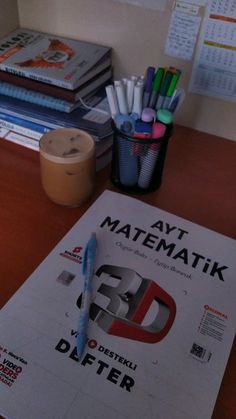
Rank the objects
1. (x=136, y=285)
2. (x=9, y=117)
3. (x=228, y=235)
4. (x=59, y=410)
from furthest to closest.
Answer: (x=9, y=117) < (x=228, y=235) < (x=136, y=285) < (x=59, y=410)

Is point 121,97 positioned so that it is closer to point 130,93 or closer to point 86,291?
point 130,93

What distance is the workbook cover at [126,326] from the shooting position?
43 cm

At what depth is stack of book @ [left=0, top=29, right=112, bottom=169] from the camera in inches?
28.6

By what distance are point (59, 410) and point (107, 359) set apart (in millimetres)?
75

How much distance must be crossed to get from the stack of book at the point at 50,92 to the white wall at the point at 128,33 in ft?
0.15

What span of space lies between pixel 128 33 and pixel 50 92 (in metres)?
0.21

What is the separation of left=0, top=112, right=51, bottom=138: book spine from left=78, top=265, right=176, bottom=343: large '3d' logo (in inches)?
12.5

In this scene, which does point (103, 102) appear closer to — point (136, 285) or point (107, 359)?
point (136, 285)

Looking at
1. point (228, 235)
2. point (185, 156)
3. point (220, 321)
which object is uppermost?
point (185, 156)

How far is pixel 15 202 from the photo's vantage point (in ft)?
2.19

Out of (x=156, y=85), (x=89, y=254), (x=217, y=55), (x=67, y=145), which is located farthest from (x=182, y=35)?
(x=89, y=254)

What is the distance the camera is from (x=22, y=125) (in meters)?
0.75

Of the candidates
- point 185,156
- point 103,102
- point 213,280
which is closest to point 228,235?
point 213,280

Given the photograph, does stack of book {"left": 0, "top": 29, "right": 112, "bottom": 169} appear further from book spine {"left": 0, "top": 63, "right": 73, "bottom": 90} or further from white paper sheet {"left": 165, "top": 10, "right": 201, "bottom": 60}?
white paper sheet {"left": 165, "top": 10, "right": 201, "bottom": 60}
